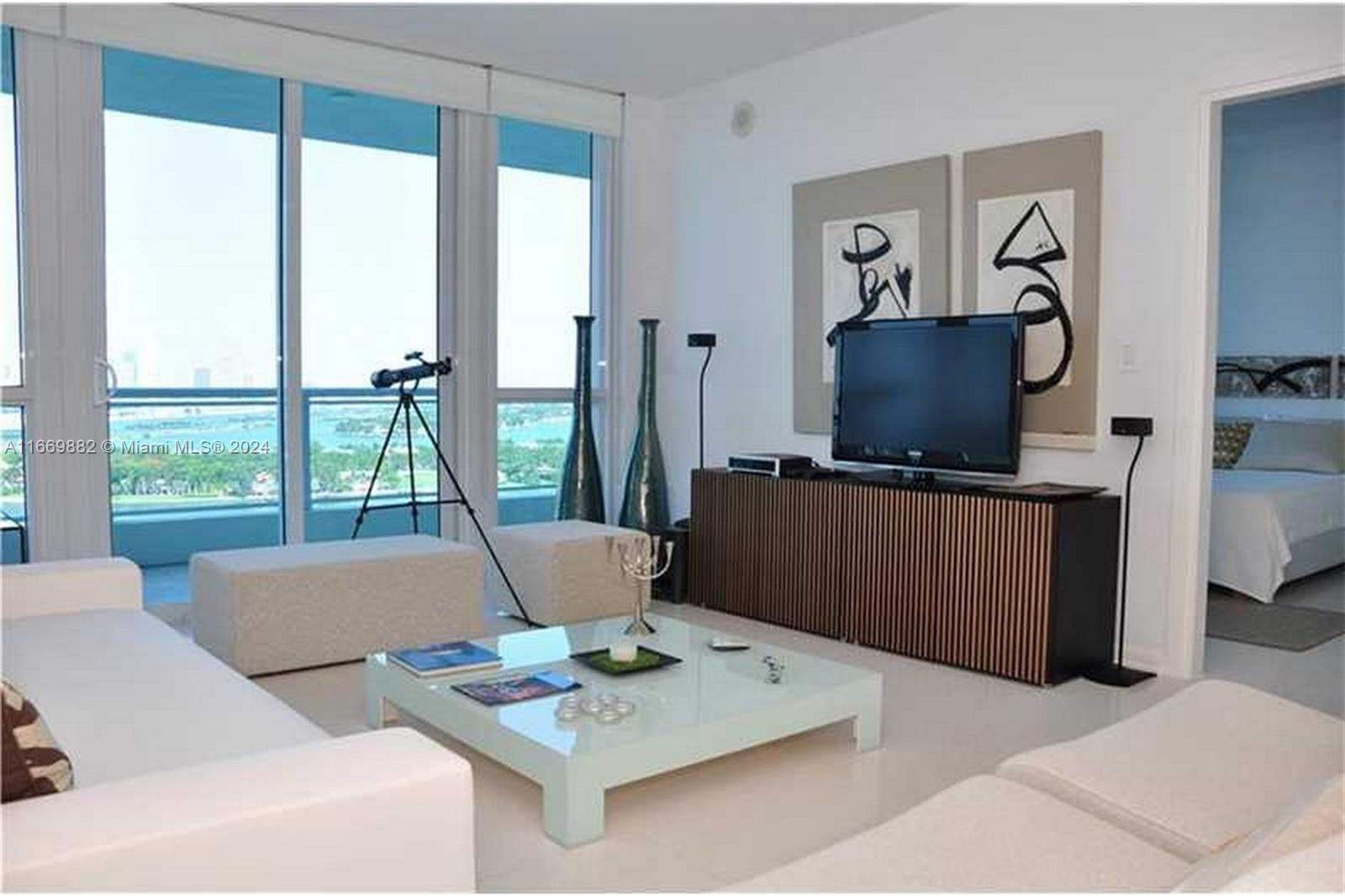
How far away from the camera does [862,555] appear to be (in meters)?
4.46

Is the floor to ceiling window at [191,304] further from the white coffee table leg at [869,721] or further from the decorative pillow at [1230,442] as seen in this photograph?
the decorative pillow at [1230,442]

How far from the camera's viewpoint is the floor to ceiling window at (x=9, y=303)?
438cm

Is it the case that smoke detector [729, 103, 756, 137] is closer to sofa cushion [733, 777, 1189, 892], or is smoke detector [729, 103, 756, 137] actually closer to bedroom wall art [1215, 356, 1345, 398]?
bedroom wall art [1215, 356, 1345, 398]

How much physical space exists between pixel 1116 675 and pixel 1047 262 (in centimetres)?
161

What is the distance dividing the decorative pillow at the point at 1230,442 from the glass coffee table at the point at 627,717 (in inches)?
173

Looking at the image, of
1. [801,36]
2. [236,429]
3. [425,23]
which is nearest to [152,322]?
[236,429]

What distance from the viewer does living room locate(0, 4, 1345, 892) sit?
8.09 feet

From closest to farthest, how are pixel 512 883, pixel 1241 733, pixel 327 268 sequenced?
pixel 1241 733
pixel 512 883
pixel 327 268

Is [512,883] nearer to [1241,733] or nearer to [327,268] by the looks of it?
[1241,733]

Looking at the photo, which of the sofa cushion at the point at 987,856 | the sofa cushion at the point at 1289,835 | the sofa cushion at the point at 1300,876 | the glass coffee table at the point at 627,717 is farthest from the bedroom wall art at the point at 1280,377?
the sofa cushion at the point at 1300,876

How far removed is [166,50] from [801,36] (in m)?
2.80

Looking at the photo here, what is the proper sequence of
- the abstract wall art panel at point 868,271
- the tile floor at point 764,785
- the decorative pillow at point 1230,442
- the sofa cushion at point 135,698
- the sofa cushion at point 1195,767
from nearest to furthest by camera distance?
the sofa cushion at point 1195,767, the sofa cushion at point 135,698, the tile floor at point 764,785, the abstract wall art panel at point 868,271, the decorative pillow at point 1230,442

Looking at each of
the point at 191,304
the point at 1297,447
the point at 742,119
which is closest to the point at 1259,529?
the point at 1297,447

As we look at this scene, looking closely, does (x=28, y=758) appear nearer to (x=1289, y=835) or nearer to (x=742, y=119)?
(x=1289, y=835)
